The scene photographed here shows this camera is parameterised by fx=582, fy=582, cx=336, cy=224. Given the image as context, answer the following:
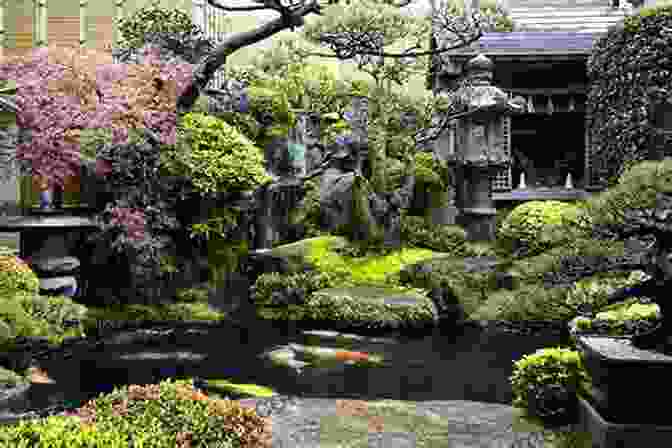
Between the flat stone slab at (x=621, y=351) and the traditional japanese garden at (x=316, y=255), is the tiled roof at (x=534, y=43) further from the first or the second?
the flat stone slab at (x=621, y=351)

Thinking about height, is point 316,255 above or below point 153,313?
above

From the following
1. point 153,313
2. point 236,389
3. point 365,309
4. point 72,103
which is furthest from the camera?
point 365,309

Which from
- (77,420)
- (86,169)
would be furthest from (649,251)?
(86,169)

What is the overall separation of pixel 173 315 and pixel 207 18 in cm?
1146

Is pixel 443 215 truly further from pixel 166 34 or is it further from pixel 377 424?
pixel 377 424

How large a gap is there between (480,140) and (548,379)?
1162 centimetres

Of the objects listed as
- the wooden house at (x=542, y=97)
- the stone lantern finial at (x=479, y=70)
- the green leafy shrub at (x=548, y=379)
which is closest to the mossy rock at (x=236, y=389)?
the green leafy shrub at (x=548, y=379)

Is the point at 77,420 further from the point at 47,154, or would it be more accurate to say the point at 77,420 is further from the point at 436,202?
the point at 436,202

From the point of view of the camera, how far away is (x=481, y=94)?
16.8 m

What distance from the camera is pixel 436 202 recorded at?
17.8m

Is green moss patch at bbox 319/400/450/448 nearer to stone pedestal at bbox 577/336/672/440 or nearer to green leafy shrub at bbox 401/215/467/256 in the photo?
stone pedestal at bbox 577/336/672/440

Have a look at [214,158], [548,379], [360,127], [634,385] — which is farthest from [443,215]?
[634,385]

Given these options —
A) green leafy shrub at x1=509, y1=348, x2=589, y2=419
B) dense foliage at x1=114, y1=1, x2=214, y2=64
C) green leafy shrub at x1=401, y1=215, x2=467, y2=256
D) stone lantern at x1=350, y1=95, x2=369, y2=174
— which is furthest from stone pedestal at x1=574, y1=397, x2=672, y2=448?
dense foliage at x1=114, y1=1, x2=214, y2=64

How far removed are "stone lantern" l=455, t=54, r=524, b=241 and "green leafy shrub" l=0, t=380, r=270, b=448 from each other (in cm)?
1328
